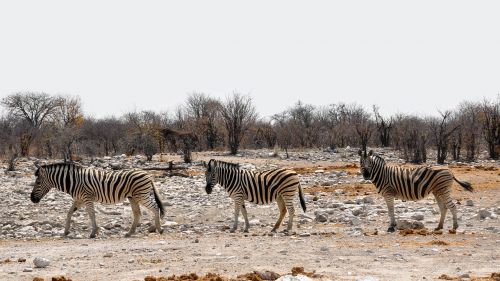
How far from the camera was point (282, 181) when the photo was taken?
15.5 meters

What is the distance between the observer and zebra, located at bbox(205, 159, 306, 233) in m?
15.5

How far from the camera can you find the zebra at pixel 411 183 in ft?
48.1

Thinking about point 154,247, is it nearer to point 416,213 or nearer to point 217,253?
point 217,253

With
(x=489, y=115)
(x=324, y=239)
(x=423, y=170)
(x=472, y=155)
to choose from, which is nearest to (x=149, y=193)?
(x=324, y=239)

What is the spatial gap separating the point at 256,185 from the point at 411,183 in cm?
367

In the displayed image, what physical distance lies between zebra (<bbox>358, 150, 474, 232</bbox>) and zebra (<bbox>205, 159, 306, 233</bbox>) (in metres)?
1.89

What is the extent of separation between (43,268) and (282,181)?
681cm

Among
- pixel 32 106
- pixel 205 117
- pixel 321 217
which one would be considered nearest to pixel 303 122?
pixel 205 117

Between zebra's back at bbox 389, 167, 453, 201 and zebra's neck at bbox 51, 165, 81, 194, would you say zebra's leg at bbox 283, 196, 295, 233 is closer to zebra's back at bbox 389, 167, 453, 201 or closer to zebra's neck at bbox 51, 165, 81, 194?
zebra's back at bbox 389, 167, 453, 201

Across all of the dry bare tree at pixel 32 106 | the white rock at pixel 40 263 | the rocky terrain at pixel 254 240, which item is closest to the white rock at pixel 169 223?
the rocky terrain at pixel 254 240

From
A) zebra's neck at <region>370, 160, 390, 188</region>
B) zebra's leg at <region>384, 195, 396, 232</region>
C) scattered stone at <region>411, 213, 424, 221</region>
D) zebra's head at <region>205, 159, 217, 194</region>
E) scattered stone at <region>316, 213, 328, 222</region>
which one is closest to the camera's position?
zebra's leg at <region>384, 195, 396, 232</region>

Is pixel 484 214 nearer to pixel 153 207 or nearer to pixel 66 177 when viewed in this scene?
pixel 153 207

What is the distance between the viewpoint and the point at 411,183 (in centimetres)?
1489

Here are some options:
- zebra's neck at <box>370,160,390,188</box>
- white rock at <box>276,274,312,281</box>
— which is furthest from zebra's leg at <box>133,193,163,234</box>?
white rock at <box>276,274,312,281</box>
